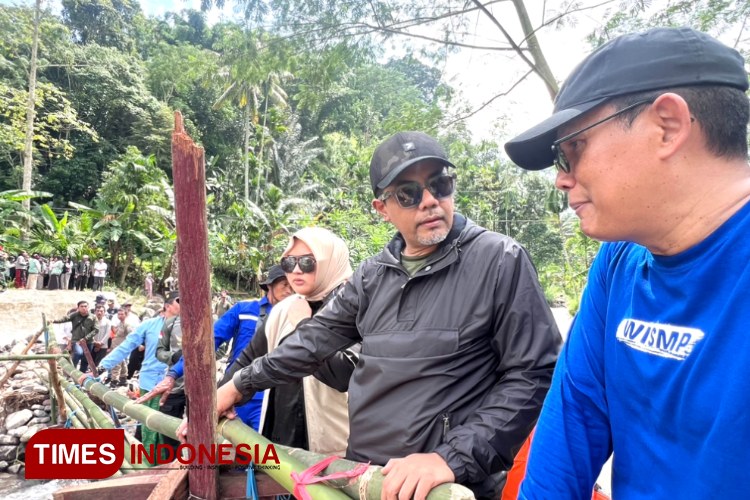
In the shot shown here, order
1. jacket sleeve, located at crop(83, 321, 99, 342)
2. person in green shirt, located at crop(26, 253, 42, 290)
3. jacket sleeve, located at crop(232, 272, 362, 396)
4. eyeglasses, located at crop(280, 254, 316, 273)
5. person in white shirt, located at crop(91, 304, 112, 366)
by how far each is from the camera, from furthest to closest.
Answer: person in green shirt, located at crop(26, 253, 42, 290)
person in white shirt, located at crop(91, 304, 112, 366)
jacket sleeve, located at crop(83, 321, 99, 342)
eyeglasses, located at crop(280, 254, 316, 273)
jacket sleeve, located at crop(232, 272, 362, 396)

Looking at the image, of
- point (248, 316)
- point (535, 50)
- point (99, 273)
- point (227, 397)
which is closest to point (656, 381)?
point (227, 397)

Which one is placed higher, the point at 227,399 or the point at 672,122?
the point at 672,122

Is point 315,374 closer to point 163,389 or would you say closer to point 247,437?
point 247,437

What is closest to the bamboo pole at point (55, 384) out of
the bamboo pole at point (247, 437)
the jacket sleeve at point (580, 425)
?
the bamboo pole at point (247, 437)

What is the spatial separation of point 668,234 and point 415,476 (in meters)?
0.77

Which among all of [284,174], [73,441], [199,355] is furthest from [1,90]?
[199,355]

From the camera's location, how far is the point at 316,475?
1432 mm

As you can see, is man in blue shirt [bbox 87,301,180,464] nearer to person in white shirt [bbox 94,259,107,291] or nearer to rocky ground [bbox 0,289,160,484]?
rocky ground [bbox 0,289,160,484]

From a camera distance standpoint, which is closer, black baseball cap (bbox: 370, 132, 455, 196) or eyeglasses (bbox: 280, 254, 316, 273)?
black baseball cap (bbox: 370, 132, 455, 196)

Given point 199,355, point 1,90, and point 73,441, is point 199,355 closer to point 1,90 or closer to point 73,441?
point 73,441

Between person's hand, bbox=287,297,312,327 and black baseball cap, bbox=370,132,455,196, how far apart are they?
0.95 m

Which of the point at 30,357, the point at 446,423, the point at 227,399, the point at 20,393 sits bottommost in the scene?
the point at 20,393

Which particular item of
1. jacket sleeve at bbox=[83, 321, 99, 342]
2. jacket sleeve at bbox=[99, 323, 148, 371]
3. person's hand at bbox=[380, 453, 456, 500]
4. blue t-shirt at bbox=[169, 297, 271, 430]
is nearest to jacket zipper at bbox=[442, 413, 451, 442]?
person's hand at bbox=[380, 453, 456, 500]

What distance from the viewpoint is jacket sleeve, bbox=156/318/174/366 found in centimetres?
498
